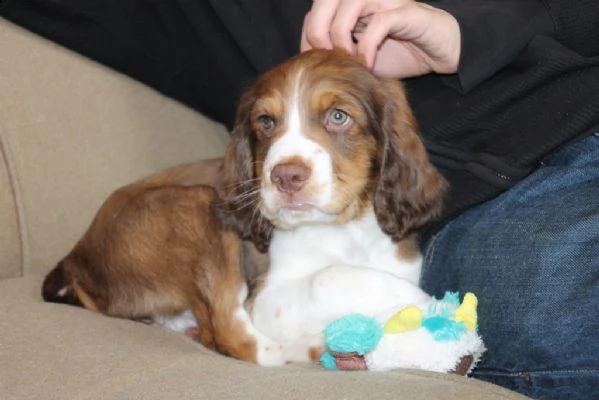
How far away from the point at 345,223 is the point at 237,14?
2.83ft

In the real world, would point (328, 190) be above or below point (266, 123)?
below

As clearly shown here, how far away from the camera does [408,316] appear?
2.15 metres

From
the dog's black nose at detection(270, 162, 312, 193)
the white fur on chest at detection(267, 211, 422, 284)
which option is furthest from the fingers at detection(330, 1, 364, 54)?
the white fur on chest at detection(267, 211, 422, 284)

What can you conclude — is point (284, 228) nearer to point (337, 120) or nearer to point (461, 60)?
point (337, 120)

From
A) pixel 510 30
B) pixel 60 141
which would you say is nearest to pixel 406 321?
pixel 510 30

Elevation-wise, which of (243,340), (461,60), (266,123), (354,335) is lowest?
(243,340)

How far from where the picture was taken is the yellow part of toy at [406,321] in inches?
84.6

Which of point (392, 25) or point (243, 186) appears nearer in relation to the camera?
point (392, 25)

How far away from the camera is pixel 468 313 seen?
84.4 inches

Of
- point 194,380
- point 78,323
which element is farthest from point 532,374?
point 78,323

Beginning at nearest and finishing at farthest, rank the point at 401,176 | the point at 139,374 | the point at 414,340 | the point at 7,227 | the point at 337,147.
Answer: the point at 139,374 < the point at 414,340 < the point at 337,147 < the point at 401,176 < the point at 7,227

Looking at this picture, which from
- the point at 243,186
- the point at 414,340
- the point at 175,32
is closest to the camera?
the point at 414,340

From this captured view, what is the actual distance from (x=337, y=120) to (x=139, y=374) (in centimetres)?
100

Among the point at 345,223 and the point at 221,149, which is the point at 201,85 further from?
the point at 345,223
